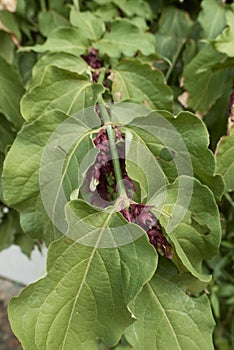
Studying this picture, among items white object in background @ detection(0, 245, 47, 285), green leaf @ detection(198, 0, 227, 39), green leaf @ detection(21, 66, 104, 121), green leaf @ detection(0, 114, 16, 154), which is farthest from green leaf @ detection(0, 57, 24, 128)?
white object in background @ detection(0, 245, 47, 285)

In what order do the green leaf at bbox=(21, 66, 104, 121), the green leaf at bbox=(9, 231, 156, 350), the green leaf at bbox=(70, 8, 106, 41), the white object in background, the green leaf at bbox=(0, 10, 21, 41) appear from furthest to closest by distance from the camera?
the white object in background
the green leaf at bbox=(0, 10, 21, 41)
the green leaf at bbox=(70, 8, 106, 41)
the green leaf at bbox=(21, 66, 104, 121)
the green leaf at bbox=(9, 231, 156, 350)

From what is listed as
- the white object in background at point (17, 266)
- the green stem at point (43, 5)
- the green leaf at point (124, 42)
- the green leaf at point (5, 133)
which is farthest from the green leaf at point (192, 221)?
the white object in background at point (17, 266)

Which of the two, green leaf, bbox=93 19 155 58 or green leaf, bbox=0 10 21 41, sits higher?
green leaf, bbox=93 19 155 58

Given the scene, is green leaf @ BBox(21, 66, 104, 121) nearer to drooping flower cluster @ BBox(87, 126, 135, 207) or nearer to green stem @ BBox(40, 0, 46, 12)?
drooping flower cluster @ BBox(87, 126, 135, 207)

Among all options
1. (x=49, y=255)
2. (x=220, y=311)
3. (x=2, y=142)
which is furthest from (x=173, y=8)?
(x=220, y=311)

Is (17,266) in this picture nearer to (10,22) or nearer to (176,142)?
(10,22)

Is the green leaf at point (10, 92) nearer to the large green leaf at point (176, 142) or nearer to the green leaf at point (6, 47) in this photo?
the green leaf at point (6, 47)
